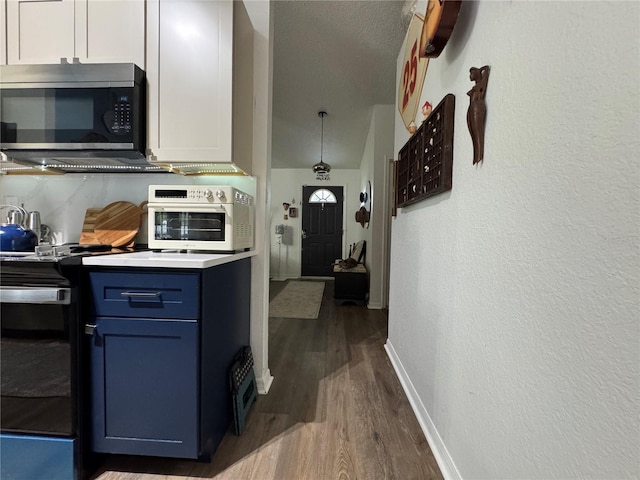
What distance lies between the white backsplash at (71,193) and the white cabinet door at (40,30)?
646mm

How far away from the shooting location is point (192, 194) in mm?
1450

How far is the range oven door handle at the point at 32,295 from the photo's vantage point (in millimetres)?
1131

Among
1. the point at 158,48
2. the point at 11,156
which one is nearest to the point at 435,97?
the point at 158,48

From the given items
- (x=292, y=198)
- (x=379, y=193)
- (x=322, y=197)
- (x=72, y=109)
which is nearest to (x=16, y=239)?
(x=72, y=109)

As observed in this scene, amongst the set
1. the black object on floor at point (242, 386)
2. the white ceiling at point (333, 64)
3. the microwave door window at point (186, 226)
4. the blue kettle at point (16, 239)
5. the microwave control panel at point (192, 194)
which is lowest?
the black object on floor at point (242, 386)

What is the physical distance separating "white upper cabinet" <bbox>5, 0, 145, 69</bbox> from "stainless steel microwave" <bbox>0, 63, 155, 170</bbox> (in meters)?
0.11

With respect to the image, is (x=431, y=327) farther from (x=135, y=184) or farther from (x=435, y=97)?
(x=135, y=184)

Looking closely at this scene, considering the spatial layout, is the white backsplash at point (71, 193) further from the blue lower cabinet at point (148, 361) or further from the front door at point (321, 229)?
the front door at point (321, 229)

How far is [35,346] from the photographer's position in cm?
115

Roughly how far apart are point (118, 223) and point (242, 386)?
1.21m

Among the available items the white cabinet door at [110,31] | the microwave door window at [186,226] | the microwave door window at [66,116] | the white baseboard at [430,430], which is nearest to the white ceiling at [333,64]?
the white cabinet door at [110,31]

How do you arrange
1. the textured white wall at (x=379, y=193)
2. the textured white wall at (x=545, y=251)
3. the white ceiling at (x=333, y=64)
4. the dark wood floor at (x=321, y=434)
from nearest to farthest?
the textured white wall at (x=545, y=251), the dark wood floor at (x=321, y=434), the white ceiling at (x=333, y=64), the textured white wall at (x=379, y=193)

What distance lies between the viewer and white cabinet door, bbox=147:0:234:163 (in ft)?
4.76

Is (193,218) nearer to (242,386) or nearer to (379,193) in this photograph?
(242,386)
